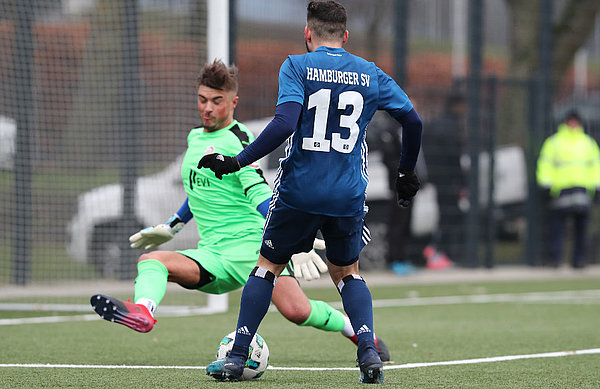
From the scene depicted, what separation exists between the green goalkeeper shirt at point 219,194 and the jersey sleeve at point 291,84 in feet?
4.20

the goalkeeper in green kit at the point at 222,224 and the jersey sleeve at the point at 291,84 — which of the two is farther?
the goalkeeper in green kit at the point at 222,224

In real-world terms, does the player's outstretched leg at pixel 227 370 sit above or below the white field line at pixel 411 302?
above

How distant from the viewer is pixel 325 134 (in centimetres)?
507

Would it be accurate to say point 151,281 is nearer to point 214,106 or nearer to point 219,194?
point 219,194

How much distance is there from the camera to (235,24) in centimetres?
1282

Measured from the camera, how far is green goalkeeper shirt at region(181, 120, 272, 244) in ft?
20.5

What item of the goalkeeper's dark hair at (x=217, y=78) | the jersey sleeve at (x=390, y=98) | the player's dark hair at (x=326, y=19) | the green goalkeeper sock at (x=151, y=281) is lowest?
the green goalkeeper sock at (x=151, y=281)

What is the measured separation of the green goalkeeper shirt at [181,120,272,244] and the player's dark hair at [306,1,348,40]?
4.12 ft

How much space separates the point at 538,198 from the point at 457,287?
3739 mm

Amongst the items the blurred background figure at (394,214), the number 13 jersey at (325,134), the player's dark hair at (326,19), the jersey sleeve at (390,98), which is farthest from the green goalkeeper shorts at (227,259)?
the blurred background figure at (394,214)

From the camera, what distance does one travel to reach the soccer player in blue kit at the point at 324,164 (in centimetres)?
503

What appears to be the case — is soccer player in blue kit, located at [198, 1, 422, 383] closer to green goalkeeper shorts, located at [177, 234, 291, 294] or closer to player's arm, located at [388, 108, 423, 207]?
player's arm, located at [388, 108, 423, 207]

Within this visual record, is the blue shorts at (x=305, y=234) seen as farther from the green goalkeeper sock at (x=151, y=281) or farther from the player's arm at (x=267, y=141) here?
the green goalkeeper sock at (x=151, y=281)

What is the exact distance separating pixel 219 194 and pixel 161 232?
1.40 ft
